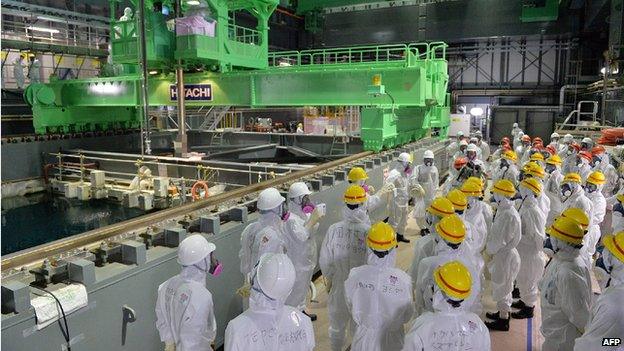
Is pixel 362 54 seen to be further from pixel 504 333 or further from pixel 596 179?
pixel 504 333

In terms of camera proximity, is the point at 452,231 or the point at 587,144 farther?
the point at 587,144

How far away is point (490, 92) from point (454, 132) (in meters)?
5.89

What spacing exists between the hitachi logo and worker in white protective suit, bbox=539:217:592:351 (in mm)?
7410

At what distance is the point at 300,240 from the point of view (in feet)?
14.1

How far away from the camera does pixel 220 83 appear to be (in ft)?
30.3

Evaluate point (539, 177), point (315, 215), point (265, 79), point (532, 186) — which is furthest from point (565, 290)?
point (265, 79)

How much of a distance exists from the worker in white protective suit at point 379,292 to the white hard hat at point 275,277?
89 centimetres

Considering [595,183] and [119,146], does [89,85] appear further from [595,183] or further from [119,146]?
[595,183]

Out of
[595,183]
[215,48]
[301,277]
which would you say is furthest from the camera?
[215,48]

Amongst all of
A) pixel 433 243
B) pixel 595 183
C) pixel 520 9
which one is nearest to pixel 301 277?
pixel 433 243

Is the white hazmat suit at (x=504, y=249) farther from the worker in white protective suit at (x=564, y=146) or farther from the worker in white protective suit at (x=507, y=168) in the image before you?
the worker in white protective suit at (x=564, y=146)

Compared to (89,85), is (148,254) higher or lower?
lower

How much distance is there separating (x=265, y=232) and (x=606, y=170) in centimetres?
704

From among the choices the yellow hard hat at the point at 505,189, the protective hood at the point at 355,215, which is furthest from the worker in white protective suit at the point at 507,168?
the protective hood at the point at 355,215
